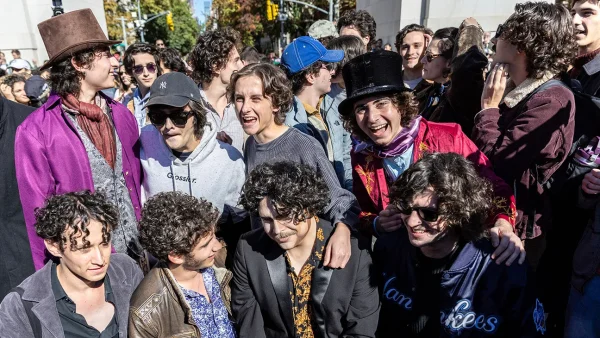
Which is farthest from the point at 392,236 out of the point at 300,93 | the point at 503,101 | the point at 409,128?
the point at 300,93

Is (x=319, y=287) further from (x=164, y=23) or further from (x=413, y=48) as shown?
(x=164, y=23)

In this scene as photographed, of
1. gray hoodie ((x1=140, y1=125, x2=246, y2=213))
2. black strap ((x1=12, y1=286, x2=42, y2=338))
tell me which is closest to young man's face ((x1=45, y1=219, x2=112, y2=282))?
black strap ((x1=12, y1=286, x2=42, y2=338))

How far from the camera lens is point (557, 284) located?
278cm

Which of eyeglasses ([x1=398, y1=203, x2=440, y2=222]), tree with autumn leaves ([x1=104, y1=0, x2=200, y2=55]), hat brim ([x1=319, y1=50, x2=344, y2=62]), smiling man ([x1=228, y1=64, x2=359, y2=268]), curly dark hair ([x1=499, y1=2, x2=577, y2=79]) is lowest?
tree with autumn leaves ([x1=104, y1=0, x2=200, y2=55])

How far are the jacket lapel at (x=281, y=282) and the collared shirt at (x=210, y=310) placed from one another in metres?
0.41

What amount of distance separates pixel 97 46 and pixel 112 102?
15.5 inches

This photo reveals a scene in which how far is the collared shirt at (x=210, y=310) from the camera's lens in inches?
91.8

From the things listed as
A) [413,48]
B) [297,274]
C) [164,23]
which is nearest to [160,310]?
[297,274]

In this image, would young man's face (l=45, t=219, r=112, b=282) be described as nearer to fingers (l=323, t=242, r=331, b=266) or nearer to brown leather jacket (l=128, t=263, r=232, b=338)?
brown leather jacket (l=128, t=263, r=232, b=338)

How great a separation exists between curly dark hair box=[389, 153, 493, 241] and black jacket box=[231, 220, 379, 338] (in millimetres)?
460

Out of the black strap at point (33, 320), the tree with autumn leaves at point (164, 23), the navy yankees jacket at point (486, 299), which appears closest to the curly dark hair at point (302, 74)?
the navy yankees jacket at point (486, 299)

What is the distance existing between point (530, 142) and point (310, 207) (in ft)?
3.98

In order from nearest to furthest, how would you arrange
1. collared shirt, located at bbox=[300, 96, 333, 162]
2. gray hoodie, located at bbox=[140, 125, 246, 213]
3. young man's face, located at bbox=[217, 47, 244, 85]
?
1. gray hoodie, located at bbox=[140, 125, 246, 213]
2. collared shirt, located at bbox=[300, 96, 333, 162]
3. young man's face, located at bbox=[217, 47, 244, 85]

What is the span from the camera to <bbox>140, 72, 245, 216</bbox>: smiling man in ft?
8.50
